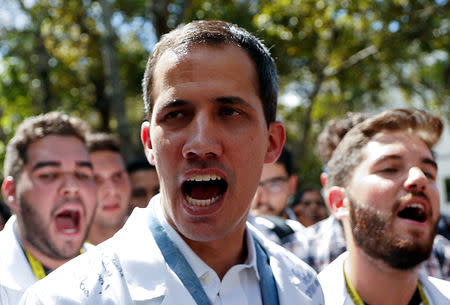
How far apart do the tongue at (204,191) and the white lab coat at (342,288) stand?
3.42 ft

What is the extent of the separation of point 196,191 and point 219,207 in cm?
16

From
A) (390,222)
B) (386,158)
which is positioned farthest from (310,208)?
(390,222)

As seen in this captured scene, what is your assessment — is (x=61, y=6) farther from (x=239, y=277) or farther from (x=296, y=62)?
(x=239, y=277)

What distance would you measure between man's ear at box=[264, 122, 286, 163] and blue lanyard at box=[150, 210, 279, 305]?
0.41 metres

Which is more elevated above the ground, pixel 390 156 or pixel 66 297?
pixel 390 156

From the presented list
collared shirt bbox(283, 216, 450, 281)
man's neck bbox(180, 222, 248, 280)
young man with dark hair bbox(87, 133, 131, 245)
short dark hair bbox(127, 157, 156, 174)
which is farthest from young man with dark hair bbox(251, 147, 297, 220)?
man's neck bbox(180, 222, 248, 280)

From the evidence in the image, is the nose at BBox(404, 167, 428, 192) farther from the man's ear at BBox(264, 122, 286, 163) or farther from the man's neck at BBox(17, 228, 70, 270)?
the man's neck at BBox(17, 228, 70, 270)

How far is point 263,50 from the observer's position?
2100 millimetres

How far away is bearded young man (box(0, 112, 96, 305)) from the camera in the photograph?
10.9 feet

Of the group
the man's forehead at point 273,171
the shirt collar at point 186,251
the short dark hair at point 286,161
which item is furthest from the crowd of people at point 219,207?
the short dark hair at point 286,161

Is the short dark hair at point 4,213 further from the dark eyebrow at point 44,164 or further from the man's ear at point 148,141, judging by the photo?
the man's ear at point 148,141

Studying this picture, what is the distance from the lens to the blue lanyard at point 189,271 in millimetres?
1797

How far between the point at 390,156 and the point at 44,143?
2230 mm

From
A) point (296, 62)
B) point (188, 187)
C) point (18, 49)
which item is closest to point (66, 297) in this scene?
point (188, 187)
